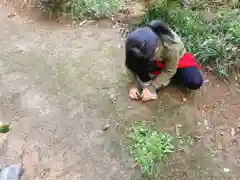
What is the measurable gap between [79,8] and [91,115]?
178cm

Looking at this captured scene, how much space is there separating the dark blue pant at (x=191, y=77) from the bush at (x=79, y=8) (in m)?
1.59

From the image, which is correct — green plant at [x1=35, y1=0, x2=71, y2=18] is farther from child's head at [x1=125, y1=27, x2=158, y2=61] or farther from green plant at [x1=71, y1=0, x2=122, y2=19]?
child's head at [x1=125, y1=27, x2=158, y2=61]

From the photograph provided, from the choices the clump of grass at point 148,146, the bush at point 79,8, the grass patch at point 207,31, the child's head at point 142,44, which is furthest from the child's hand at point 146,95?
the bush at point 79,8

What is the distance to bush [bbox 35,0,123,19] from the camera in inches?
181

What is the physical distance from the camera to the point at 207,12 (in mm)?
4543

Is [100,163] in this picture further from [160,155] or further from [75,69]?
[75,69]

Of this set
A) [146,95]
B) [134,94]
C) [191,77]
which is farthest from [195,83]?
[134,94]

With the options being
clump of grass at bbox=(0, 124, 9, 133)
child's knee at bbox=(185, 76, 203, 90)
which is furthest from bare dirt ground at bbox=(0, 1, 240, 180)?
child's knee at bbox=(185, 76, 203, 90)

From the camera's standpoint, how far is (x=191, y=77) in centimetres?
337

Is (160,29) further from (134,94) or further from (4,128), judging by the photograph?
(4,128)

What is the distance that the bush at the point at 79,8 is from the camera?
15.1 feet

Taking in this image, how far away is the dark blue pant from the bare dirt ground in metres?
0.17

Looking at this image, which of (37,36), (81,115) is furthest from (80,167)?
(37,36)

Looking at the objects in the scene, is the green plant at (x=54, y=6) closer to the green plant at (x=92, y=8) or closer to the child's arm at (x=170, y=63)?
the green plant at (x=92, y=8)
